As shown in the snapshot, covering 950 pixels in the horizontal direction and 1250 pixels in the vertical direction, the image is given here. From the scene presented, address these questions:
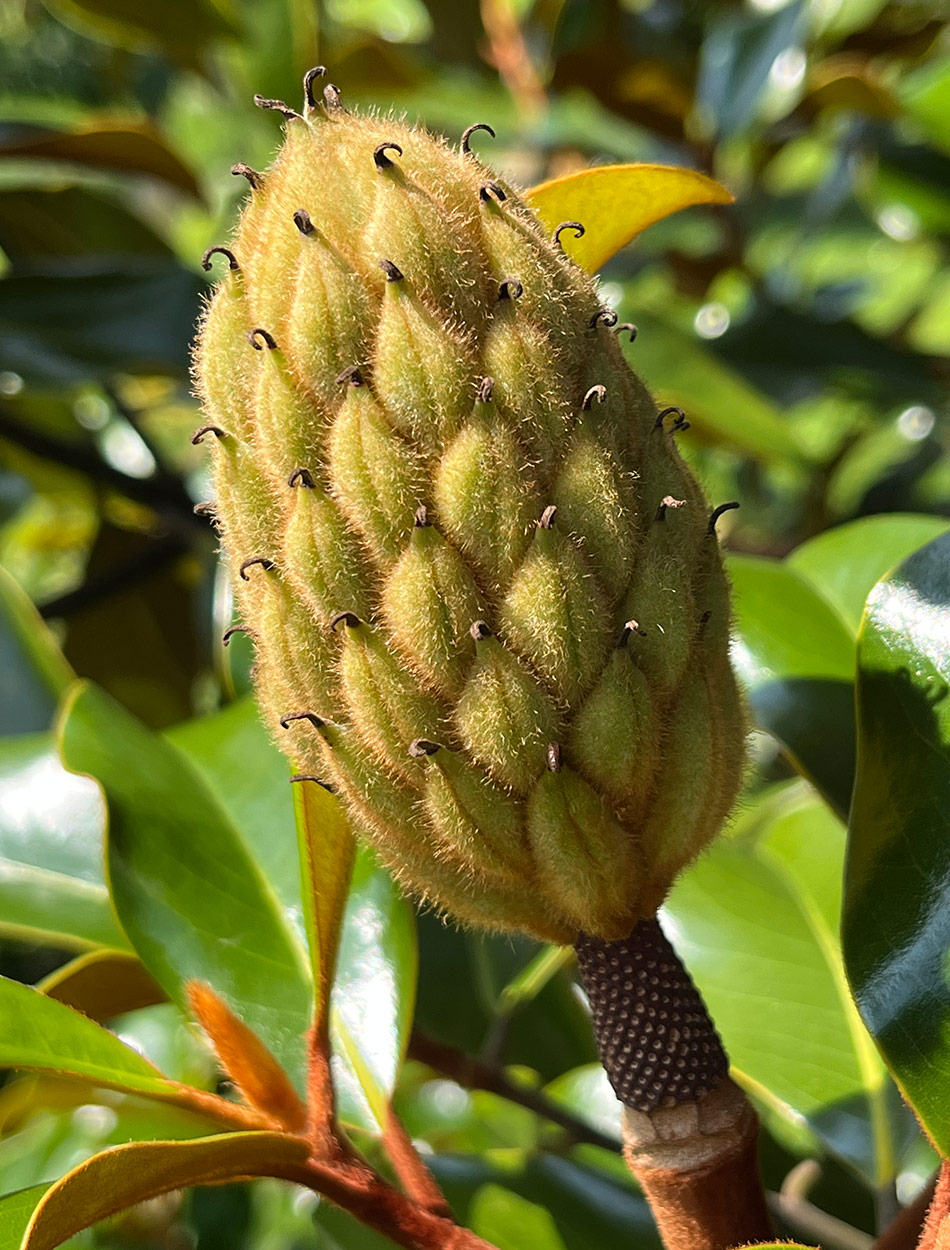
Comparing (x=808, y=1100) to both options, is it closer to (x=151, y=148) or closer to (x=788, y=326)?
(x=788, y=326)

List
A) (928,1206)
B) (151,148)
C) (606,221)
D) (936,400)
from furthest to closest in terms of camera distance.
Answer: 1. (936,400)
2. (151,148)
3. (606,221)
4. (928,1206)

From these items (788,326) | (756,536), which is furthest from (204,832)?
(756,536)

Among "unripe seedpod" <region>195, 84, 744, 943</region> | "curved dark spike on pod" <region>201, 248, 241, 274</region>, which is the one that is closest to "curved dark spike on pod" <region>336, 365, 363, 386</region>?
"unripe seedpod" <region>195, 84, 744, 943</region>

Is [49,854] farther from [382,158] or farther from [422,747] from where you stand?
[382,158]

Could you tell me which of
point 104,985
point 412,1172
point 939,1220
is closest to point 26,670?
point 104,985

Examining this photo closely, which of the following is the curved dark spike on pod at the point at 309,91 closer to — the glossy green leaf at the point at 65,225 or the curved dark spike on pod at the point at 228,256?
the curved dark spike on pod at the point at 228,256

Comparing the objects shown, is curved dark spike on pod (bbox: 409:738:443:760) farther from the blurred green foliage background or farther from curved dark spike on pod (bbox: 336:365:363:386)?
the blurred green foliage background

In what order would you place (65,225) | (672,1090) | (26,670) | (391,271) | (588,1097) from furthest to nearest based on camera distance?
(65,225)
(26,670)
(588,1097)
(672,1090)
(391,271)

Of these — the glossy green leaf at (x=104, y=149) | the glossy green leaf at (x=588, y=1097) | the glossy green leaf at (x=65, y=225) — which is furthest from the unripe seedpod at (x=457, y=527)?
the glossy green leaf at (x=65, y=225)
